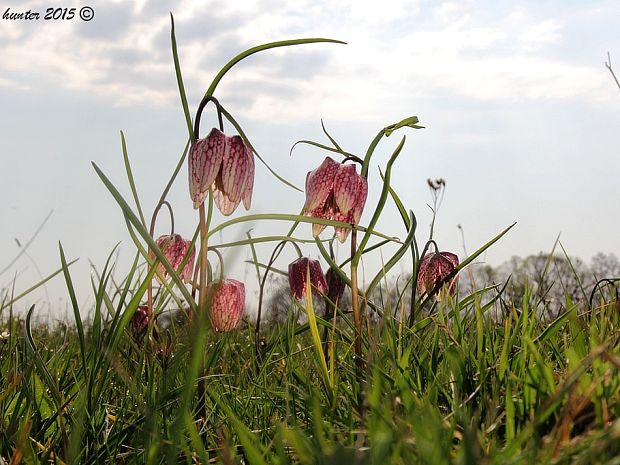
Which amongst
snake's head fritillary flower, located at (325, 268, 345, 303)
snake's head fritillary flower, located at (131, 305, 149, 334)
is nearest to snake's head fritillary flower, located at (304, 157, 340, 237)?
snake's head fritillary flower, located at (325, 268, 345, 303)

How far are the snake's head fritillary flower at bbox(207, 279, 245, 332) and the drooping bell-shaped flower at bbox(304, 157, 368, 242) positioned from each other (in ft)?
1.07

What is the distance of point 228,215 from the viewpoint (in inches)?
80.2

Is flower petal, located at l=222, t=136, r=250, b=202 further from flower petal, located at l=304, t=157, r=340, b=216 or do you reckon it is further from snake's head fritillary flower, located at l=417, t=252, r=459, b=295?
snake's head fritillary flower, located at l=417, t=252, r=459, b=295

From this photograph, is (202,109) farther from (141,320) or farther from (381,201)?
(141,320)

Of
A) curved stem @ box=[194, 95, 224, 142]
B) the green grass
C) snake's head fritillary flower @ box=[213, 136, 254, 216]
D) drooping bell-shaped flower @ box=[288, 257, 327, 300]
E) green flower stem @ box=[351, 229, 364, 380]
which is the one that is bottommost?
the green grass

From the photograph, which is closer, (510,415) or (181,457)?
(510,415)

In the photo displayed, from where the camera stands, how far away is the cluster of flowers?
6.05 ft

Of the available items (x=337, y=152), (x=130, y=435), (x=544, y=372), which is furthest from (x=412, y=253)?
(x=544, y=372)

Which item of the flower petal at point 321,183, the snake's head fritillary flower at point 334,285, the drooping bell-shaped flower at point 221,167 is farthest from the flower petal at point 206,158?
the snake's head fritillary flower at point 334,285

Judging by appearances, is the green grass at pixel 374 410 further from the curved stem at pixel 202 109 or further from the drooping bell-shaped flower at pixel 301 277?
the curved stem at pixel 202 109

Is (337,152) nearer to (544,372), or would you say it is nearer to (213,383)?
(213,383)

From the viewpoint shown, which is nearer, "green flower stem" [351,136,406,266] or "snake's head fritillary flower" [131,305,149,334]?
"green flower stem" [351,136,406,266]

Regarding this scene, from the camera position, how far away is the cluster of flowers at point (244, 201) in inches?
72.6

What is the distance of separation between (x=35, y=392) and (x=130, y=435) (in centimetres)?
31
